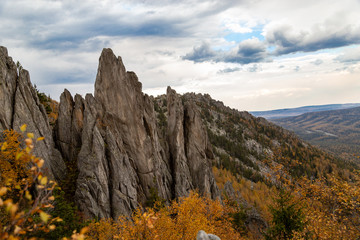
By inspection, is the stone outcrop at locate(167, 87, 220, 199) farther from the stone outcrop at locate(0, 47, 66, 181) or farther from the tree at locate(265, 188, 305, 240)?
the stone outcrop at locate(0, 47, 66, 181)

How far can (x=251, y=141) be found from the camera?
175125 millimetres

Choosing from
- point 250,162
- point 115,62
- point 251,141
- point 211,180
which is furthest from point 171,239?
point 251,141

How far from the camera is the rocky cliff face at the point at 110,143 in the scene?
34.5m

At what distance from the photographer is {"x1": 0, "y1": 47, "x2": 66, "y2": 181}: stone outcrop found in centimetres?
3238

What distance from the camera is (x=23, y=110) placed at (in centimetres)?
3397

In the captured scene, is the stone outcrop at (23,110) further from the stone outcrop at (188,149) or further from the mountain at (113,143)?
the stone outcrop at (188,149)

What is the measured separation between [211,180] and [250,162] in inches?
3766

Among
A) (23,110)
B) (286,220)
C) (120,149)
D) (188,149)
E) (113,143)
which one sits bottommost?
(286,220)

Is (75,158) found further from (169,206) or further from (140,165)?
(169,206)

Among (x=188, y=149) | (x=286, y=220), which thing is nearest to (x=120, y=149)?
(x=188, y=149)

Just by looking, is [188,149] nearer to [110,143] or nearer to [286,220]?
[110,143]

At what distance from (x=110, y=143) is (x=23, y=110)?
15.1 m

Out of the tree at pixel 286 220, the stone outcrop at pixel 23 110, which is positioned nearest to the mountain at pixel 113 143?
the stone outcrop at pixel 23 110

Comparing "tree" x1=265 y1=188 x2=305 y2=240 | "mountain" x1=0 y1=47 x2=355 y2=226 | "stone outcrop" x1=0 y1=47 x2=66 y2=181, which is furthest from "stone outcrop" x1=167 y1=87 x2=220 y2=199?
"stone outcrop" x1=0 y1=47 x2=66 y2=181
